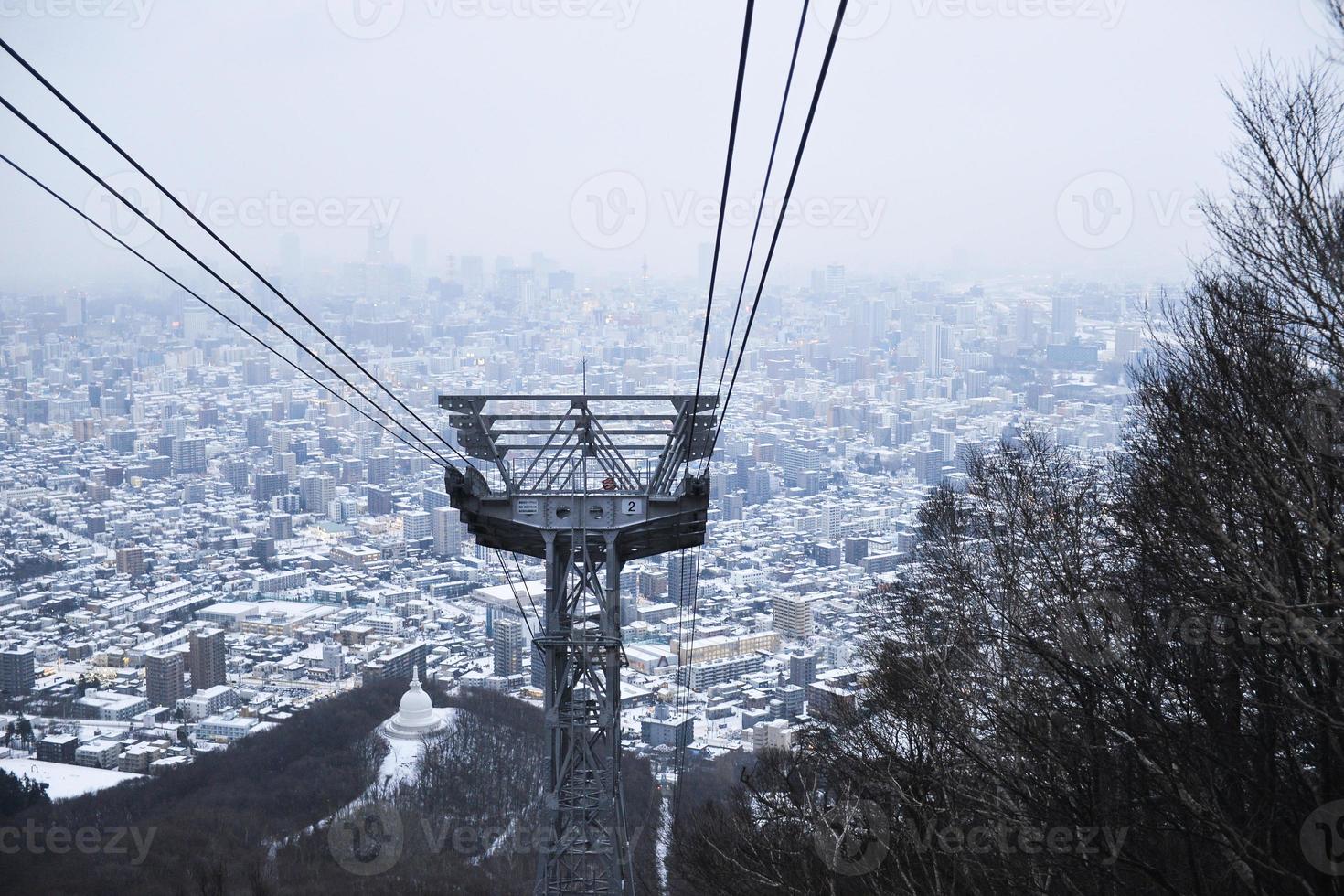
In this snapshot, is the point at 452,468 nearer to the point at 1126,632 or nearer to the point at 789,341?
the point at 1126,632

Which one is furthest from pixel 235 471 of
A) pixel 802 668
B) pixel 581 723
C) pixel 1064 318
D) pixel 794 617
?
pixel 581 723

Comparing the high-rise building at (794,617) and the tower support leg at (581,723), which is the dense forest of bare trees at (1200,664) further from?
the high-rise building at (794,617)

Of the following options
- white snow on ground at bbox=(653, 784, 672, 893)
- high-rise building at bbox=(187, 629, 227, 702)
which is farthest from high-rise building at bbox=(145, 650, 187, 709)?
white snow on ground at bbox=(653, 784, 672, 893)

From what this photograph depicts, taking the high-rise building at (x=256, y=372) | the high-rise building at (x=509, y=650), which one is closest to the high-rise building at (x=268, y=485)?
the high-rise building at (x=256, y=372)

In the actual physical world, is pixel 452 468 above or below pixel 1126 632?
above

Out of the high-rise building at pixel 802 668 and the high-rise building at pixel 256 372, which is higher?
the high-rise building at pixel 256 372

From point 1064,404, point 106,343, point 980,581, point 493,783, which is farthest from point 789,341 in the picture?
point 980,581
